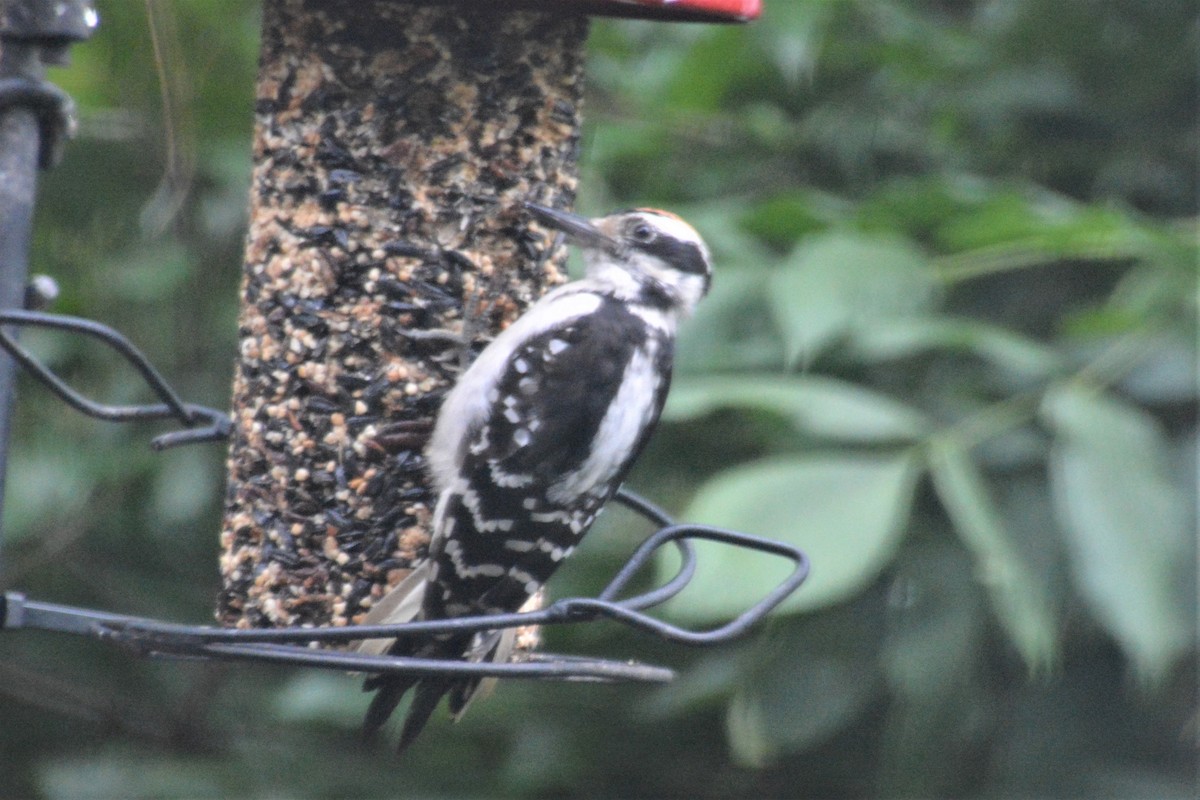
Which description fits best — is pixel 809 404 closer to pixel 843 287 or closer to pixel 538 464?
pixel 843 287

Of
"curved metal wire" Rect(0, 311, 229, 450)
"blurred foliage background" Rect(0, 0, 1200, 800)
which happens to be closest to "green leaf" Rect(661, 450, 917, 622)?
"blurred foliage background" Rect(0, 0, 1200, 800)

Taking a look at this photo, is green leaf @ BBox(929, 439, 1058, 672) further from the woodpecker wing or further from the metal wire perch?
the metal wire perch

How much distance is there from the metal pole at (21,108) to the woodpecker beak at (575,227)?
0.88m

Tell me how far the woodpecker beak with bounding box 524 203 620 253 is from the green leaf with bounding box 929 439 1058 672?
2.71ft

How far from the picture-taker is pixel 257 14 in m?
3.57

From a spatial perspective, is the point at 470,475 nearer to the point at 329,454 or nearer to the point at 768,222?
the point at 329,454

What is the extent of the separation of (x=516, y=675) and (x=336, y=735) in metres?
2.19

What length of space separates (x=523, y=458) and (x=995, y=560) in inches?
37.8

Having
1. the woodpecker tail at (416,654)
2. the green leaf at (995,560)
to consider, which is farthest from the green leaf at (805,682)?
the woodpecker tail at (416,654)

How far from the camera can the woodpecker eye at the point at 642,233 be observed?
2.98 m

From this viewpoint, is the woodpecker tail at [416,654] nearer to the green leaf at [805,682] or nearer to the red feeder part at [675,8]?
the green leaf at [805,682]

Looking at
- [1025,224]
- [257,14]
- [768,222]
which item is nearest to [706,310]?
[768,222]

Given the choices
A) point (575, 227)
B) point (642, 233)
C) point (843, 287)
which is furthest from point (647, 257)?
point (843, 287)

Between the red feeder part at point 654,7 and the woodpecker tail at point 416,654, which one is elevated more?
the red feeder part at point 654,7
